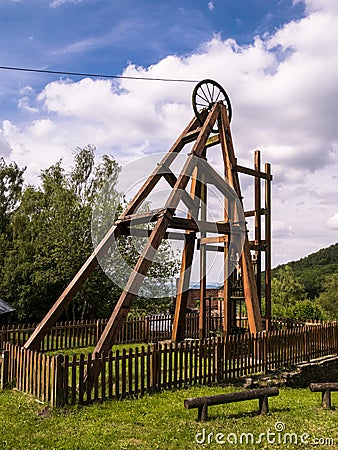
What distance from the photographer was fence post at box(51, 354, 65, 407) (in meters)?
7.85

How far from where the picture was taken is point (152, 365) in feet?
30.0

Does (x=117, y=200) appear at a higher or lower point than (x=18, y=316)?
higher

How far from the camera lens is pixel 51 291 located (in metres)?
22.9

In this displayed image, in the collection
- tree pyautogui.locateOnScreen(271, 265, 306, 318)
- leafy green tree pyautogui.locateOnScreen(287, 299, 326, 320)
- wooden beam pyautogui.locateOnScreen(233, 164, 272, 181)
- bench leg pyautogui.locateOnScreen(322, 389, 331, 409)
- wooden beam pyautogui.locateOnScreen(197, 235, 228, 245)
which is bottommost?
bench leg pyautogui.locateOnScreen(322, 389, 331, 409)

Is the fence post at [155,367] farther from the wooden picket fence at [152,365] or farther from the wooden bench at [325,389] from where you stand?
the wooden bench at [325,389]

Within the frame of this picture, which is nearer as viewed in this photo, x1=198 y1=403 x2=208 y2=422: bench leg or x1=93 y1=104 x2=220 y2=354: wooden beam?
x1=198 y1=403 x2=208 y2=422: bench leg

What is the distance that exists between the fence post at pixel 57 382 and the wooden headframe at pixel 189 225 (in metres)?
1.20

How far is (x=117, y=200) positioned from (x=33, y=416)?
16643 millimetres

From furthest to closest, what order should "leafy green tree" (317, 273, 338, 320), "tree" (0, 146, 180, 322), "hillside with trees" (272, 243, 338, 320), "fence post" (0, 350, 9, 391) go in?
"leafy green tree" (317, 273, 338, 320)
"hillside with trees" (272, 243, 338, 320)
"tree" (0, 146, 180, 322)
"fence post" (0, 350, 9, 391)

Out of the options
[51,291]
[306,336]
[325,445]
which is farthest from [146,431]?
[51,291]

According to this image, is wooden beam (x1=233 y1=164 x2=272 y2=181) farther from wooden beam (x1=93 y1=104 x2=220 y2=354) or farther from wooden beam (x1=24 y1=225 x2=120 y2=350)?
wooden beam (x1=24 y1=225 x2=120 y2=350)

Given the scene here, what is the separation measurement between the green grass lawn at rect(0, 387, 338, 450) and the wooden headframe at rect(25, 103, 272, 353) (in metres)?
1.51

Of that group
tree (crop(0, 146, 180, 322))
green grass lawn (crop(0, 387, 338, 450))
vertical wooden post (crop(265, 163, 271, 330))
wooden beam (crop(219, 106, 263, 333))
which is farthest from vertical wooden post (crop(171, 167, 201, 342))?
tree (crop(0, 146, 180, 322))

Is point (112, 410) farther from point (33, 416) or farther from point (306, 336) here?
point (306, 336)
